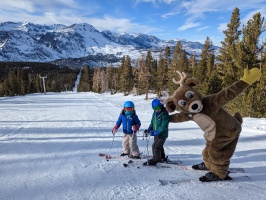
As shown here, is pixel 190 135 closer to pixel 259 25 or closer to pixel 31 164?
pixel 31 164

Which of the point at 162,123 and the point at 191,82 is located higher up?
the point at 191,82

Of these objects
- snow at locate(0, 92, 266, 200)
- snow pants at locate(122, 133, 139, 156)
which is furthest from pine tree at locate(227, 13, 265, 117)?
snow pants at locate(122, 133, 139, 156)

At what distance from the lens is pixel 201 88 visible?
22406 millimetres

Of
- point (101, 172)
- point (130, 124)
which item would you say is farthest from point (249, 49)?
point (101, 172)

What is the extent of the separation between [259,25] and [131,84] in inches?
1701

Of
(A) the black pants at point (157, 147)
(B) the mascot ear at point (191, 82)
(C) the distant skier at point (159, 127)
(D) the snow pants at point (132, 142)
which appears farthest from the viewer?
(D) the snow pants at point (132, 142)

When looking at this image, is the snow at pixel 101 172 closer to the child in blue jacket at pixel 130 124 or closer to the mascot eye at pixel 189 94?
the child in blue jacket at pixel 130 124

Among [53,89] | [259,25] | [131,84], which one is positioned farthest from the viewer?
[53,89]

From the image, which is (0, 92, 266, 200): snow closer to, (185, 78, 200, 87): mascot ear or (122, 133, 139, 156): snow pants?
(122, 133, 139, 156): snow pants

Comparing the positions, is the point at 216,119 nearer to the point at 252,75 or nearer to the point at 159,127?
the point at 252,75

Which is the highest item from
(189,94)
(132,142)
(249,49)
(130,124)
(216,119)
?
(249,49)

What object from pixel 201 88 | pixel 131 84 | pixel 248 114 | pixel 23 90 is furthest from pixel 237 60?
pixel 23 90

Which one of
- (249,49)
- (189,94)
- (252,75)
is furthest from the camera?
(249,49)

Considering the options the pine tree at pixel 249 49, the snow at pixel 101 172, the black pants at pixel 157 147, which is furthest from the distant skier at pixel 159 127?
the pine tree at pixel 249 49
